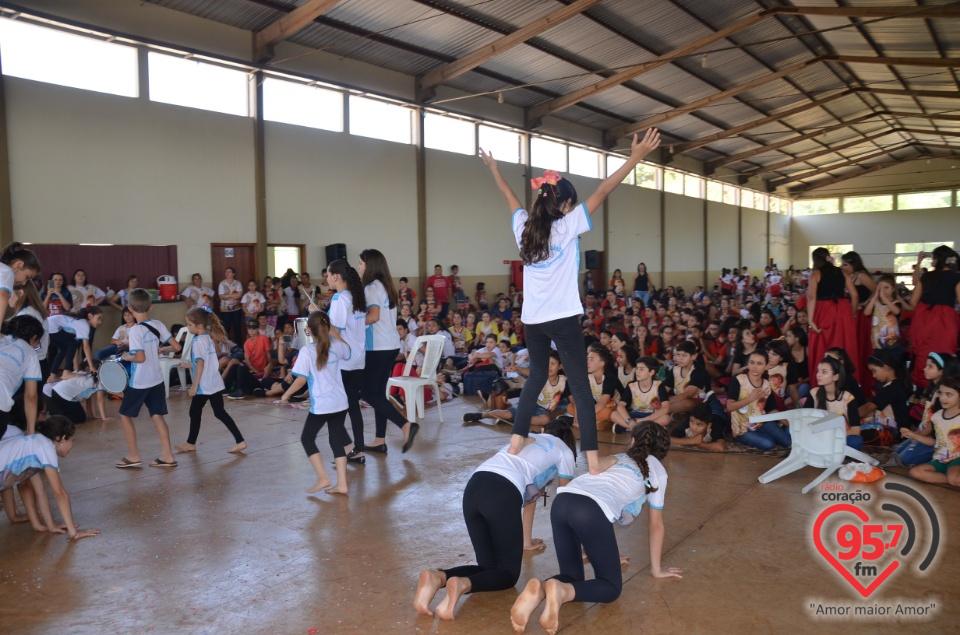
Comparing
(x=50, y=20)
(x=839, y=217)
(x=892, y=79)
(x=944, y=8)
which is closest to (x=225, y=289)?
(x=50, y=20)

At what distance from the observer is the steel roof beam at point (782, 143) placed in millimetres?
22406

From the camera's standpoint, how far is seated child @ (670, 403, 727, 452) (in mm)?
5586

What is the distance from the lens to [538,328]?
3418mm

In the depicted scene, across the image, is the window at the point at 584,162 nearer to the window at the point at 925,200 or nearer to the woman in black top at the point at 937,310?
the woman in black top at the point at 937,310

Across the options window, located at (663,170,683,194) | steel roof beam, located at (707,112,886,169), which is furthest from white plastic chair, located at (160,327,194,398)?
steel roof beam, located at (707,112,886,169)

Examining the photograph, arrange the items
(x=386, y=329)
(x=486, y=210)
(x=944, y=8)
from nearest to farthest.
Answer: (x=386, y=329) < (x=944, y=8) < (x=486, y=210)

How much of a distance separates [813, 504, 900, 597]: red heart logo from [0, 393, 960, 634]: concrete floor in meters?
0.06

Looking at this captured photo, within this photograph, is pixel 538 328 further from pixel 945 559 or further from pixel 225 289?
pixel 225 289

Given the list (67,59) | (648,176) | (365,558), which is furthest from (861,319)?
(648,176)

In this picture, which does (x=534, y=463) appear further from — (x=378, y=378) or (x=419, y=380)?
(x=419, y=380)

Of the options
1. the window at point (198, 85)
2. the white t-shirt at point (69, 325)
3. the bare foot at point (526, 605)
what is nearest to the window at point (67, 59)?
the window at point (198, 85)

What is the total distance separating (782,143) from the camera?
24.2 metres

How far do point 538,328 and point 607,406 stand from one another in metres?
Result: 3.06

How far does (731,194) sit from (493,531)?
28.3m
